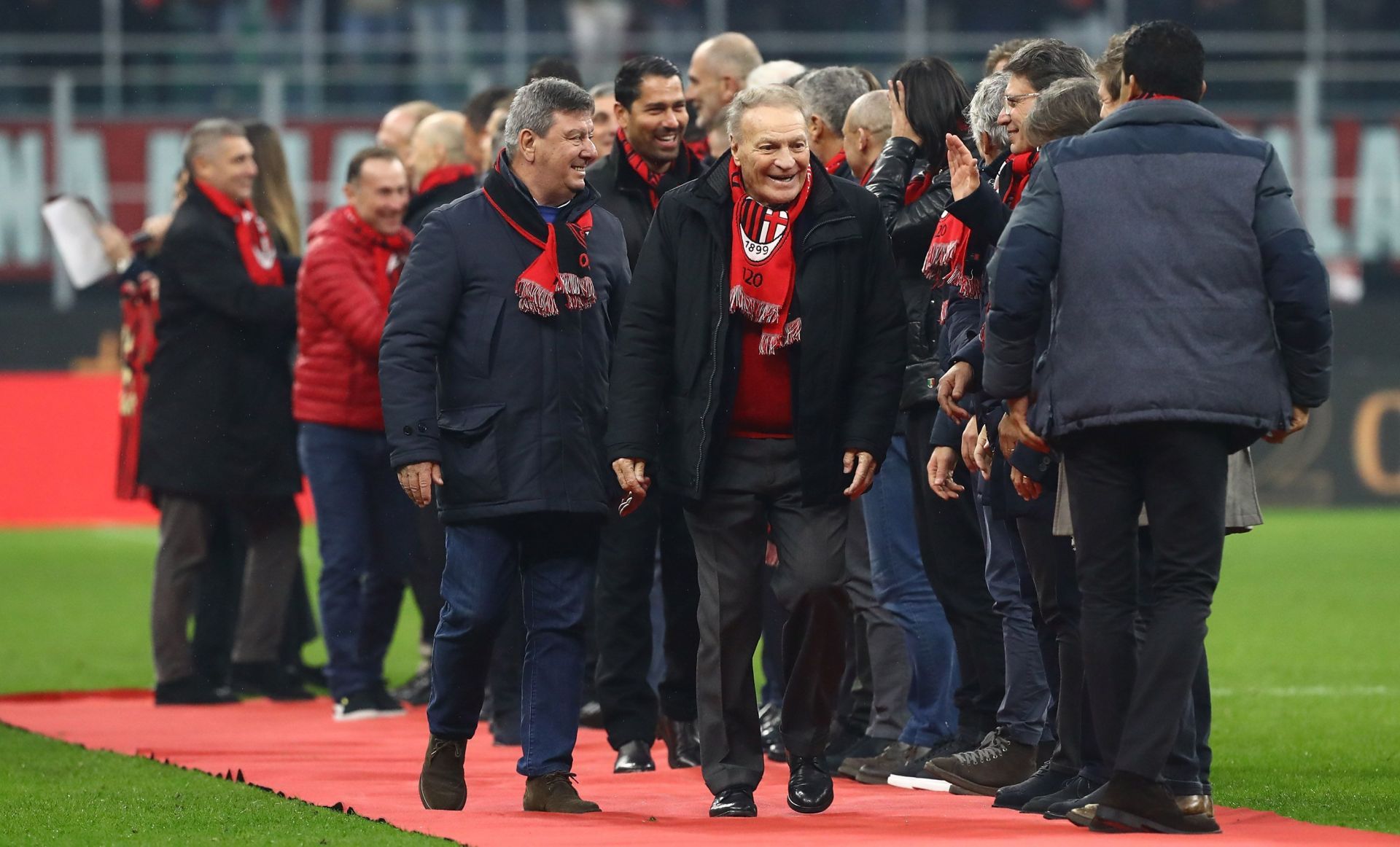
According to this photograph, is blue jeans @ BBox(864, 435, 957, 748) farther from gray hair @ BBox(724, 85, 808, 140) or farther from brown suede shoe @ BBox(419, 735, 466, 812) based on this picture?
brown suede shoe @ BBox(419, 735, 466, 812)

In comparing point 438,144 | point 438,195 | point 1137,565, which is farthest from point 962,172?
point 438,144

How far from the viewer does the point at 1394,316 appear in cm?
2122

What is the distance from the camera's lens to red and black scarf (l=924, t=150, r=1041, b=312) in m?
5.88

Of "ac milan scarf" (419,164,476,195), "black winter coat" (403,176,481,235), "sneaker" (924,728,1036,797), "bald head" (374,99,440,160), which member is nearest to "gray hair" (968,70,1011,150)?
"sneaker" (924,728,1036,797)

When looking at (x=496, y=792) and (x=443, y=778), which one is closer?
(x=443, y=778)

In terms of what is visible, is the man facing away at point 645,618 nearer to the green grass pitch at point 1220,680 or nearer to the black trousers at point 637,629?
the black trousers at point 637,629

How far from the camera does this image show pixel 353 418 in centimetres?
858

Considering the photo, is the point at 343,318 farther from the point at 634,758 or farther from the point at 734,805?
the point at 734,805

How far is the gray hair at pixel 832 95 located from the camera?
7262 millimetres

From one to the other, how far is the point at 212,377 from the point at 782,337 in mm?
4164

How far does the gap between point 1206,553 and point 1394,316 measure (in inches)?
671

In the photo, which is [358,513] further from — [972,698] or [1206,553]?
[1206,553]

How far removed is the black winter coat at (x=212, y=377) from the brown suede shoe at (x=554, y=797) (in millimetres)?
3711

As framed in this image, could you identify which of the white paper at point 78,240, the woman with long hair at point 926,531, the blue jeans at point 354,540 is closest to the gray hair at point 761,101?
the woman with long hair at point 926,531
